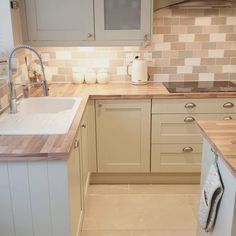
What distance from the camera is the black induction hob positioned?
2.79 m

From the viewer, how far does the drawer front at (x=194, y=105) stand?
2.71 meters

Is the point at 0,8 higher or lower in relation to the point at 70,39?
higher

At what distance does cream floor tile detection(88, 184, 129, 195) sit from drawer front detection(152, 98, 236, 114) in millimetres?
784

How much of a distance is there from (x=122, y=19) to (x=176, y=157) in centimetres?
134

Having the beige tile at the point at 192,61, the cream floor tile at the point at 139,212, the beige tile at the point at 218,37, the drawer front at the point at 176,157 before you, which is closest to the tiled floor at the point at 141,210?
the cream floor tile at the point at 139,212

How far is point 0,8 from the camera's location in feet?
7.79

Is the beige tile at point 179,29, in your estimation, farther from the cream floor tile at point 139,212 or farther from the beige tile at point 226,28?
the cream floor tile at point 139,212

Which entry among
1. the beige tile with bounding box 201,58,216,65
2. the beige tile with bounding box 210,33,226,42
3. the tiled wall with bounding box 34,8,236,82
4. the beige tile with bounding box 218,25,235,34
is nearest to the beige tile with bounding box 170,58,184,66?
the tiled wall with bounding box 34,8,236,82

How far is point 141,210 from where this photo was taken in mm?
2566

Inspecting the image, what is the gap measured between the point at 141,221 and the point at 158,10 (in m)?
1.90

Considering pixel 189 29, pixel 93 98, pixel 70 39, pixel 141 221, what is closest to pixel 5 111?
pixel 93 98

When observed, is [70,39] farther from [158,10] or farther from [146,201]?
[146,201]

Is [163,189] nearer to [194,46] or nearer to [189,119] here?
[189,119]

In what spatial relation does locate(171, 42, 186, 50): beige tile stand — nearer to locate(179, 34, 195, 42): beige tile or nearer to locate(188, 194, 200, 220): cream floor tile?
locate(179, 34, 195, 42): beige tile
